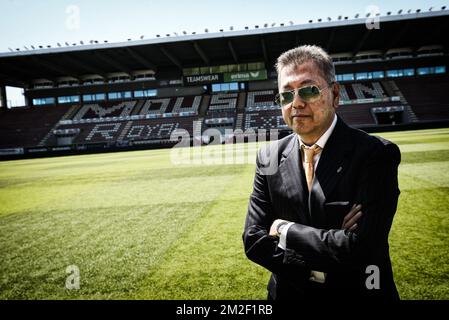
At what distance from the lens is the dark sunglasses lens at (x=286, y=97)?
1.98m

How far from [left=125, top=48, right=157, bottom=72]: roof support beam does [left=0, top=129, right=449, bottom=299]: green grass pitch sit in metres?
31.4

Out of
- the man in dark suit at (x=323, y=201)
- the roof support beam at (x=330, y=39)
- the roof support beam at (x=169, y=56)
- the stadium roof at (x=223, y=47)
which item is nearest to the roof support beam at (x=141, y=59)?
the stadium roof at (x=223, y=47)

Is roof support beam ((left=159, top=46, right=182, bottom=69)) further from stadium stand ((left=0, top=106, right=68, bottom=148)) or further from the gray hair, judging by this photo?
the gray hair

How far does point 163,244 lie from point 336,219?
3.17m

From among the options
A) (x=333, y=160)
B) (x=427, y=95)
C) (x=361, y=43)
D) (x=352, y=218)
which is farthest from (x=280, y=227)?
(x=427, y=95)

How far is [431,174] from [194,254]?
7410 mm

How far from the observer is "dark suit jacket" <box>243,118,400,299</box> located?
1.69 metres

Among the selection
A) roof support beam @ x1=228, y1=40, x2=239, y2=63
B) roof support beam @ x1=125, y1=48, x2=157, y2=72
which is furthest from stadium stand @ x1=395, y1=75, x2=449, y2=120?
roof support beam @ x1=125, y1=48, x2=157, y2=72

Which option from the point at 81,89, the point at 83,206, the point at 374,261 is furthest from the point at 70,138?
the point at 374,261

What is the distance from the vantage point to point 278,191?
80.9 inches

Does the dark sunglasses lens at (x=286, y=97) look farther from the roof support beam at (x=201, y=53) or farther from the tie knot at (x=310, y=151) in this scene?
the roof support beam at (x=201, y=53)

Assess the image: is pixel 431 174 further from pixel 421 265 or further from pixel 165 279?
pixel 165 279

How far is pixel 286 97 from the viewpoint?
202 centimetres

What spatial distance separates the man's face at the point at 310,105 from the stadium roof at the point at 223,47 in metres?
33.3
